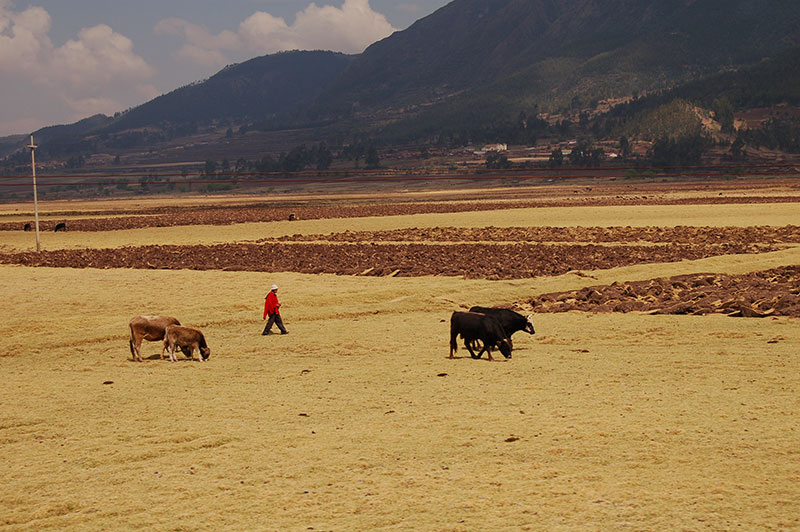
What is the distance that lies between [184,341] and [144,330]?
0.88m

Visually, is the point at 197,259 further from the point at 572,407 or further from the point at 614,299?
the point at 572,407

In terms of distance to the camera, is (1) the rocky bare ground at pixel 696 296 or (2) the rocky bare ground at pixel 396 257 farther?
(2) the rocky bare ground at pixel 396 257

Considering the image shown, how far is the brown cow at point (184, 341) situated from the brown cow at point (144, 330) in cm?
19

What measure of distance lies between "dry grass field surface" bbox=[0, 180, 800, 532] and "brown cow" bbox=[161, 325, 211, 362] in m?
0.32

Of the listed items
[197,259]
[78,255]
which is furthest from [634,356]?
[78,255]

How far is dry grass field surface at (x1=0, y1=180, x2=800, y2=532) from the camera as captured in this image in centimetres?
938

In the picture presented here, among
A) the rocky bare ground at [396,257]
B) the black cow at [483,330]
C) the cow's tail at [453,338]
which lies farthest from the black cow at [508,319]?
the rocky bare ground at [396,257]

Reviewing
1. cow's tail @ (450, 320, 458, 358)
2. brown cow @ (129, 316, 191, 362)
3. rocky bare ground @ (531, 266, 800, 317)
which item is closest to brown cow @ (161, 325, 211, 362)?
brown cow @ (129, 316, 191, 362)

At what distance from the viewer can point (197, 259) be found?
134ft

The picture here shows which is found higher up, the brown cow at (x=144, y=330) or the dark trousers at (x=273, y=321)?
the brown cow at (x=144, y=330)

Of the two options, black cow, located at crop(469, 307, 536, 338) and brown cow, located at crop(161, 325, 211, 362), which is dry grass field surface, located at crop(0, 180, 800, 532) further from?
black cow, located at crop(469, 307, 536, 338)

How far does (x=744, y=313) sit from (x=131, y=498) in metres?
17.6

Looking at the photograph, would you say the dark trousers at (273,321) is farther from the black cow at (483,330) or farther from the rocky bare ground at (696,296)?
the rocky bare ground at (696,296)

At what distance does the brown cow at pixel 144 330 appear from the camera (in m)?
18.4
